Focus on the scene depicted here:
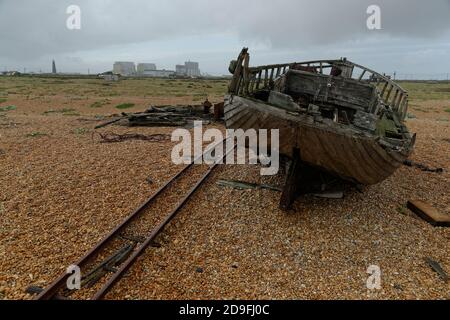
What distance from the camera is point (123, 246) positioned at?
5152mm

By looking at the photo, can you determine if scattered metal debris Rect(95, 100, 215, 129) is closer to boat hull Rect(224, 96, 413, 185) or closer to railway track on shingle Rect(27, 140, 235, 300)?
railway track on shingle Rect(27, 140, 235, 300)

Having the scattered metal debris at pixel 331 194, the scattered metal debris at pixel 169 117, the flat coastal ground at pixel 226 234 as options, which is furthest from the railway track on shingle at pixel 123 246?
the scattered metal debris at pixel 169 117

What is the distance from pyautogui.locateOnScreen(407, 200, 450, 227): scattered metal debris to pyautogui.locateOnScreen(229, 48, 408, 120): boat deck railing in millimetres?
2522

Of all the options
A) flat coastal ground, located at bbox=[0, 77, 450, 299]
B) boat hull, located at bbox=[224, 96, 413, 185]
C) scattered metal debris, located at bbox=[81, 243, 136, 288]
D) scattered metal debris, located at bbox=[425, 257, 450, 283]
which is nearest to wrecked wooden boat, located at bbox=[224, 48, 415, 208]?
boat hull, located at bbox=[224, 96, 413, 185]

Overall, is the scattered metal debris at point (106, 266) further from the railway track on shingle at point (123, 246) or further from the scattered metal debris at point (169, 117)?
the scattered metal debris at point (169, 117)

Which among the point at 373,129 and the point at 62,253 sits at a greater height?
the point at 373,129

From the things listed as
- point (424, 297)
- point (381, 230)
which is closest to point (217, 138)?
point (381, 230)

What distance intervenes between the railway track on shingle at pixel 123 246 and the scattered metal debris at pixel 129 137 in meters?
5.18

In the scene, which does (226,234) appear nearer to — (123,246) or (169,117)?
(123,246)

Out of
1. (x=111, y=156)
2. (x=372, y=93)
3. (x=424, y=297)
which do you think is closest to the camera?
(x=424, y=297)

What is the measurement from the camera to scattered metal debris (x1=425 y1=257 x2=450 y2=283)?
4789 mm
